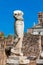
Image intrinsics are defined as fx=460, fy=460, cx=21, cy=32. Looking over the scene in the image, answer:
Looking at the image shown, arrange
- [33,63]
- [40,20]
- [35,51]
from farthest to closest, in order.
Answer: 1. [40,20]
2. [35,51]
3. [33,63]

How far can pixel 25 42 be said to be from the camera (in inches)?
1751

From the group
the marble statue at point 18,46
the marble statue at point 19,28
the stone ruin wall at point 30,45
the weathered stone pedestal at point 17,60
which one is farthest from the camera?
the stone ruin wall at point 30,45

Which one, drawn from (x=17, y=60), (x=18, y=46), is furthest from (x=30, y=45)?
(x=17, y=60)

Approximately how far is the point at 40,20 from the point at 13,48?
6022 cm

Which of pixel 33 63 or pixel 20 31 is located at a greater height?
pixel 20 31

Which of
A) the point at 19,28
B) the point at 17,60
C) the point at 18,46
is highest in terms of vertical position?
the point at 19,28

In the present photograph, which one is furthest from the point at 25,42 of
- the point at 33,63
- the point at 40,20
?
the point at 40,20

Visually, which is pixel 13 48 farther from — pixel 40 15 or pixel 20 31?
pixel 40 15

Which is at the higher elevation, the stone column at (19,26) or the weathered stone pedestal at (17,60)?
the stone column at (19,26)

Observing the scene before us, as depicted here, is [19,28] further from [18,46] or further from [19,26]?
[18,46]

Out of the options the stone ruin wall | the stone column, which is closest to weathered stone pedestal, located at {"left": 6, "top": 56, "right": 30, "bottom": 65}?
the stone column

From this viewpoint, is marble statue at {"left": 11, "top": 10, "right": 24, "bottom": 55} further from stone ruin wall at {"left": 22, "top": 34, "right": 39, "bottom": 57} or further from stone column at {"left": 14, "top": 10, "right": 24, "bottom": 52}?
stone ruin wall at {"left": 22, "top": 34, "right": 39, "bottom": 57}

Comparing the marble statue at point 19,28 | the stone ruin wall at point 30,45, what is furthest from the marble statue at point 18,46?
the stone ruin wall at point 30,45

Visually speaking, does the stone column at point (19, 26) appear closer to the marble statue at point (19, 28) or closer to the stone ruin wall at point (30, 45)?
the marble statue at point (19, 28)
